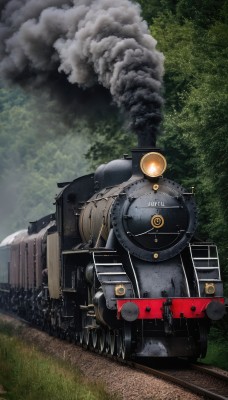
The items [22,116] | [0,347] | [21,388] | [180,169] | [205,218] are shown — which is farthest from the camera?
[22,116]

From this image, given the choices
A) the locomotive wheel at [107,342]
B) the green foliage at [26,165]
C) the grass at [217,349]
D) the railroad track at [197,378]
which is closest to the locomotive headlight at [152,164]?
the locomotive wheel at [107,342]

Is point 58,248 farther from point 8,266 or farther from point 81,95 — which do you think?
point 8,266

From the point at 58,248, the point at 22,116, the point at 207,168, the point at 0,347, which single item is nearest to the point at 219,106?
the point at 207,168

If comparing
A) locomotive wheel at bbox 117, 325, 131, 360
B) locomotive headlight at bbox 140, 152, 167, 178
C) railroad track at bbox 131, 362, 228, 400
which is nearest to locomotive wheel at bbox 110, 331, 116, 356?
locomotive wheel at bbox 117, 325, 131, 360

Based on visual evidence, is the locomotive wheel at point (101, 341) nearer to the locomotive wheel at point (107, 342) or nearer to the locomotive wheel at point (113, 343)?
the locomotive wheel at point (107, 342)

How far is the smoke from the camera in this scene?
1616 centimetres

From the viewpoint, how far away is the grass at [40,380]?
35.4 ft

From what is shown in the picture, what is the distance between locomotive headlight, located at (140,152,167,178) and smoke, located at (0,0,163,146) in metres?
0.99

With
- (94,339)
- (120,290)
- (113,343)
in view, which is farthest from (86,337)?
(120,290)

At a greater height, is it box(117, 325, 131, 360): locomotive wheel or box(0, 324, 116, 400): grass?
box(117, 325, 131, 360): locomotive wheel

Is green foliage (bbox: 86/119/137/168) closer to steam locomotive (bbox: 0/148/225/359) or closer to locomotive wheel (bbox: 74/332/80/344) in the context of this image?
locomotive wheel (bbox: 74/332/80/344)

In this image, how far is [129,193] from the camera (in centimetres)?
→ 1463

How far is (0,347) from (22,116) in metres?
70.1

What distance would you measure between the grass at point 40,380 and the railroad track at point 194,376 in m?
1.20
